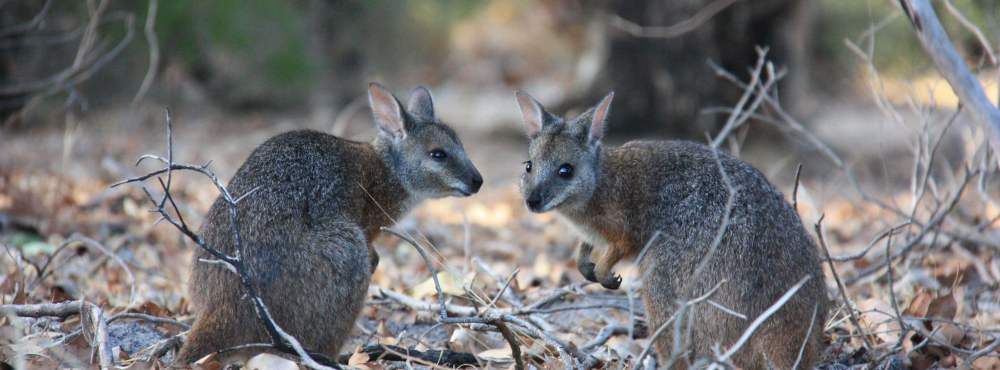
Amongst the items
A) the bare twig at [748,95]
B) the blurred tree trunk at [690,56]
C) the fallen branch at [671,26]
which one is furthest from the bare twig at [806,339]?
the blurred tree trunk at [690,56]

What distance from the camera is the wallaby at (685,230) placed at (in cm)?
452

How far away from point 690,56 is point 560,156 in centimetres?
690

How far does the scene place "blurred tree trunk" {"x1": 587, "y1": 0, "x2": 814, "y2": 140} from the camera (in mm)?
11844

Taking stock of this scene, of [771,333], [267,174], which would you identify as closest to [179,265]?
[267,174]

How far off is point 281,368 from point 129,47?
32.8 feet

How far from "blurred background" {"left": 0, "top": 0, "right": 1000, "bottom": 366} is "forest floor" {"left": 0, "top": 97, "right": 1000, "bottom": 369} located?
41 millimetres

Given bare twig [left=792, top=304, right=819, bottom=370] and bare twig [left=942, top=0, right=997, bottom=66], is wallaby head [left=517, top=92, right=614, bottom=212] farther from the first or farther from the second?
bare twig [left=942, top=0, right=997, bottom=66]

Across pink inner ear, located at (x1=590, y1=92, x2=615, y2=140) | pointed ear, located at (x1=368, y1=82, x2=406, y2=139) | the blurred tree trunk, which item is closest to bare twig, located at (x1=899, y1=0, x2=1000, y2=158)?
pink inner ear, located at (x1=590, y1=92, x2=615, y2=140)

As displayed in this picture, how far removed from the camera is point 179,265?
23.2 feet

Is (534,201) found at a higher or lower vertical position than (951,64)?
lower

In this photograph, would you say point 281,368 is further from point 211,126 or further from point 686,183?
point 211,126

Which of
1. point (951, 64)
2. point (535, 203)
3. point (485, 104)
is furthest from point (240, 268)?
point (485, 104)

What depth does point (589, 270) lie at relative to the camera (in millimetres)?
5371

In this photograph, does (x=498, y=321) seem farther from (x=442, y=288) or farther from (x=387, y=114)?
(x=387, y=114)
